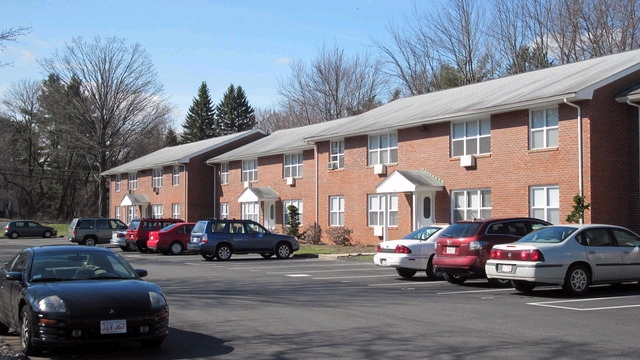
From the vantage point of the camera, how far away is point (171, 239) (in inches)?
1352

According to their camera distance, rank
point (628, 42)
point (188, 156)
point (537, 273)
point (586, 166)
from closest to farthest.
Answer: point (537, 273), point (586, 166), point (628, 42), point (188, 156)

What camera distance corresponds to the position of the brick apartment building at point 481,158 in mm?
25031

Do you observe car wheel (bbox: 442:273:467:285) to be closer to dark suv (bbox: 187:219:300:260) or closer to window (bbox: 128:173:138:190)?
dark suv (bbox: 187:219:300:260)

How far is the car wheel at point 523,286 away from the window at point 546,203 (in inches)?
400

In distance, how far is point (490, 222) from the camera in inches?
707

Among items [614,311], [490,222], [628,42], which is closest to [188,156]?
[628,42]

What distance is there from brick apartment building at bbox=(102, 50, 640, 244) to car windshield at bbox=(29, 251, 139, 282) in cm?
1788

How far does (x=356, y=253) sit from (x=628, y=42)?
23.1m

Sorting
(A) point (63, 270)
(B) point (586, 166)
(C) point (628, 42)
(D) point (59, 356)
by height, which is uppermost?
(C) point (628, 42)

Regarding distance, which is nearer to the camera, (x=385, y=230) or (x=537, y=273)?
(x=537, y=273)

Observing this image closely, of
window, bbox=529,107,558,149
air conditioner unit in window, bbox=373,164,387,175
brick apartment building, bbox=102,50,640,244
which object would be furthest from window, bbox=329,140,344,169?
window, bbox=529,107,558,149

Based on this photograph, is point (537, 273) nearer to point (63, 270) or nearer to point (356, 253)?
point (63, 270)

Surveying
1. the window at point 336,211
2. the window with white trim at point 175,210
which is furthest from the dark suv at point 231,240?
the window with white trim at point 175,210

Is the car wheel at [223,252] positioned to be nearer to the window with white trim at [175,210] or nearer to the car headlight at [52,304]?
the car headlight at [52,304]
